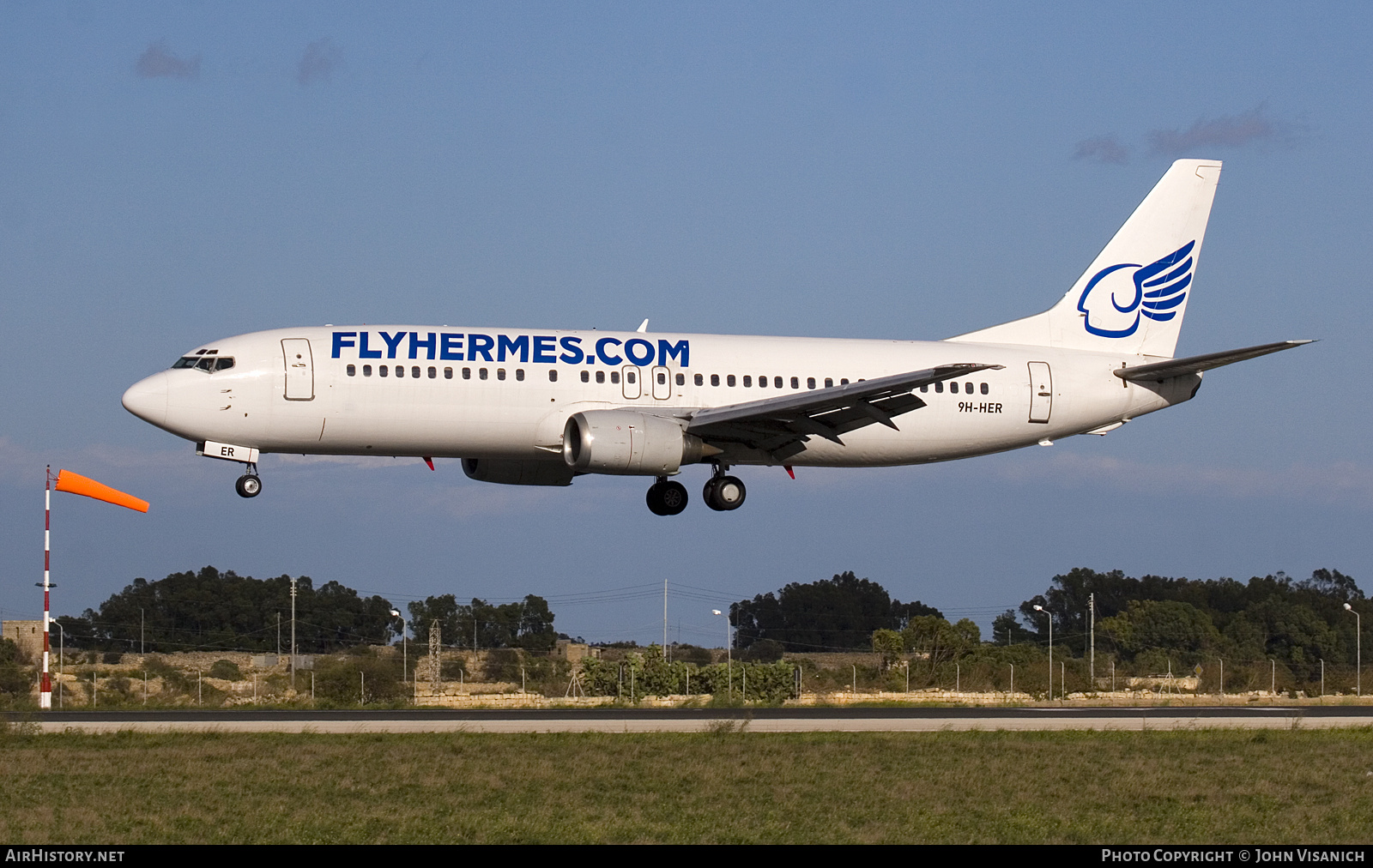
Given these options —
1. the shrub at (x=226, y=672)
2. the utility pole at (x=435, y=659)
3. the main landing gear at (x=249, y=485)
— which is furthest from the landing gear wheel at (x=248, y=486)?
the shrub at (x=226, y=672)

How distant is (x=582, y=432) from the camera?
131 ft

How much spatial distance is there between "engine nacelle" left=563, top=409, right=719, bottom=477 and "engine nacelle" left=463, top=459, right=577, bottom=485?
390cm

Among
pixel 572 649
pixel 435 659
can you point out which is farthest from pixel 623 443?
pixel 572 649

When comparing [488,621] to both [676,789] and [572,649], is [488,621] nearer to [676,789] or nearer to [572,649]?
[572,649]

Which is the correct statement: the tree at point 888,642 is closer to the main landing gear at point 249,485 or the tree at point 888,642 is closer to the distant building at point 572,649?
the distant building at point 572,649

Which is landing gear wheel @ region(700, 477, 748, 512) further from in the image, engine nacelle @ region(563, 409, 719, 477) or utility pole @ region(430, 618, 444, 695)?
utility pole @ region(430, 618, 444, 695)

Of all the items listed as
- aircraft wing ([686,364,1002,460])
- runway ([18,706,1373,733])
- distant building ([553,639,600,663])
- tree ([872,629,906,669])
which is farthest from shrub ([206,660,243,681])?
aircraft wing ([686,364,1002,460])

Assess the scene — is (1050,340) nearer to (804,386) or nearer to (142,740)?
(804,386)

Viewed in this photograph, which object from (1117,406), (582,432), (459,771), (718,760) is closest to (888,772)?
(718,760)

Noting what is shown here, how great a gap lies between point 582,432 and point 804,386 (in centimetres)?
694

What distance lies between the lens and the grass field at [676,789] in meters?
24.1

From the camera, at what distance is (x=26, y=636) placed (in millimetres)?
90625

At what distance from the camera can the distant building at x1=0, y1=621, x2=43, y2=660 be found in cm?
8844

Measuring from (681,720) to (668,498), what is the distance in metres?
7.95
